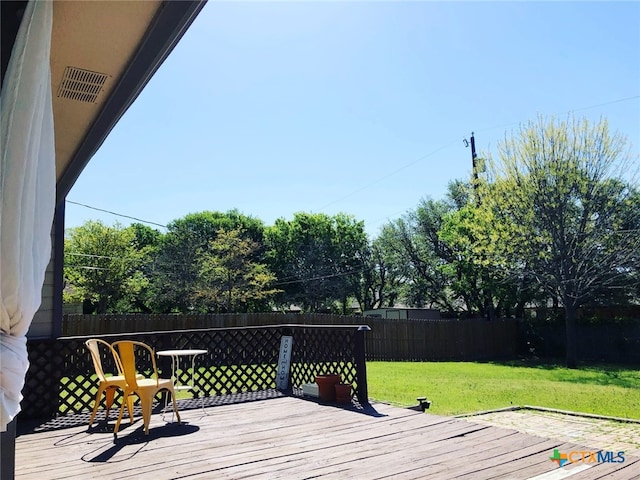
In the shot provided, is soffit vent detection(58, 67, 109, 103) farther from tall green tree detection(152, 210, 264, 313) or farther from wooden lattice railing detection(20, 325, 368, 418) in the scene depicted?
tall green tree detection(152, 210, 264, 313)

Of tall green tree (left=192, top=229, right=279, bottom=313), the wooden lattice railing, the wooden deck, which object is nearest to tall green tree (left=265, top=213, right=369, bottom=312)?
tall green tree (left=192, top=229, right=279, bottom=313)

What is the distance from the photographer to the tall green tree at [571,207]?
572 inches

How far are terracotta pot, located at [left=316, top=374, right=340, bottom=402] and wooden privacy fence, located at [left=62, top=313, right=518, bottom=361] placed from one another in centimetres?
848

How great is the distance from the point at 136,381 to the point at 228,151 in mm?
14806

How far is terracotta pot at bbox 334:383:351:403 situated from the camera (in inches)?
239

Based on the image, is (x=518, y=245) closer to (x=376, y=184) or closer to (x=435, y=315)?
(x=435, y=315)

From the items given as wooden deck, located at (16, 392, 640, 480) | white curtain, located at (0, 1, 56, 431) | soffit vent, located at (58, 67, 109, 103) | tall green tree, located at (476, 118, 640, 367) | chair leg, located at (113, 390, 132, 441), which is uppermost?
tall green tree, located at (476, 118, 640, 367)

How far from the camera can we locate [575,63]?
348 inches

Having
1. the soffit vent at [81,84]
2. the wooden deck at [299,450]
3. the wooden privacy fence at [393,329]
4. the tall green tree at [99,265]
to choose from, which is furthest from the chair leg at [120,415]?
the tall green tree at [99,265]

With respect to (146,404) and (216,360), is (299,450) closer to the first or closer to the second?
(146,404)

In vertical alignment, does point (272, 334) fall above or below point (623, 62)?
below

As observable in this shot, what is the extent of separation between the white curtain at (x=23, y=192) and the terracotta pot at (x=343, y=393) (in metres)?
4.96

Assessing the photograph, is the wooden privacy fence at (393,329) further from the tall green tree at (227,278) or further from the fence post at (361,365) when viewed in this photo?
the fence post at (361,365)

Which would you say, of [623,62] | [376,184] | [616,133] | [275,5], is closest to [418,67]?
[623,62]
